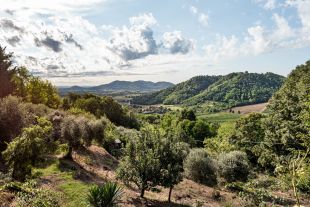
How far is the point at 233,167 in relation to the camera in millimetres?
34406

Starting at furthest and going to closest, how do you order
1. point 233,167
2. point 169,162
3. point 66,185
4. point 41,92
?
point 41,92 < point 233,167 < point 169,162 < point 66,185

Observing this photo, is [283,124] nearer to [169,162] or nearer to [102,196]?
[169,162]

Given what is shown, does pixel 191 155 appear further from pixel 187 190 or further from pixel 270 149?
pixel 270 149

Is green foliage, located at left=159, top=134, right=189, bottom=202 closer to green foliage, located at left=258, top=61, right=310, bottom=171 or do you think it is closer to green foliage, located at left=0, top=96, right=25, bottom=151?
green foliage, located at left=0, top=96, right=25, bottom=151

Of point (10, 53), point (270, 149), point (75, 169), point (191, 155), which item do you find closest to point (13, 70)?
point (10, 53)

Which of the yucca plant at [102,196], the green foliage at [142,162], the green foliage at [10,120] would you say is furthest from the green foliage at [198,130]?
the yucca plant at [102,196]

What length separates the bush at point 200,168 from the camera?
34.9 m

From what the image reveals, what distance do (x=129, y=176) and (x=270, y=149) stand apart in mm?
25298

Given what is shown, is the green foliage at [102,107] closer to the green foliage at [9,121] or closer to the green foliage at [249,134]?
the green foliage at [249,134]

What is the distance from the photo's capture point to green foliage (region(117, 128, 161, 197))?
24453 mm

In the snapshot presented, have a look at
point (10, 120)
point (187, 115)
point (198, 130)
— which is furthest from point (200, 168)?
point (187, 115)

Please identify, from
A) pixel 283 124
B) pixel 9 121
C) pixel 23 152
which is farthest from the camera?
pixel 283 124

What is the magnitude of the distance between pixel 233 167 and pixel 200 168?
330 cm

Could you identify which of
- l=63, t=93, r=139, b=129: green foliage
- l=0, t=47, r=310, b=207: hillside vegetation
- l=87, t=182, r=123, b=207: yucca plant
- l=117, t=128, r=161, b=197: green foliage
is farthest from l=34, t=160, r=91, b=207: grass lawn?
l=63, t=93, r=139, b=129: green foliage
